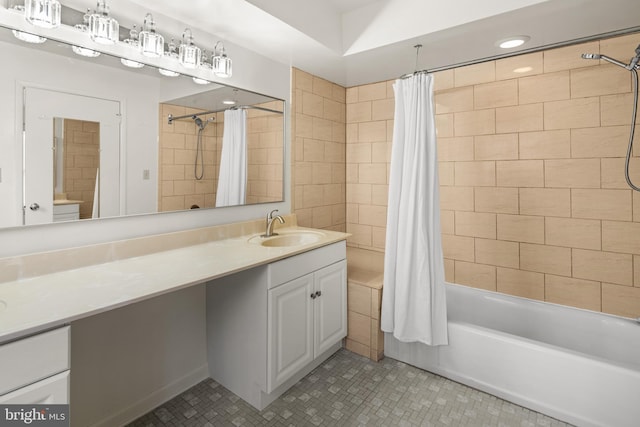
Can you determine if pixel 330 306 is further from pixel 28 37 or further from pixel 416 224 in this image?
pixel 28 37

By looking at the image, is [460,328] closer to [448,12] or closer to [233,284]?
[233,284]

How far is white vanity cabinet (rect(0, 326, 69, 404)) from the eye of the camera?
3.02 ft

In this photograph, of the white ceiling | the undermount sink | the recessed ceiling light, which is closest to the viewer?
the white ceiling

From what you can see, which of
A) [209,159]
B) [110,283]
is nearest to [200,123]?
[209,159]

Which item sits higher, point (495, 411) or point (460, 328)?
point (460, 328)

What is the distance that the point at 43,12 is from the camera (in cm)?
135

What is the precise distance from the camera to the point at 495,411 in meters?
1.86

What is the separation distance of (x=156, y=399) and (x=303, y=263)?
1124mm

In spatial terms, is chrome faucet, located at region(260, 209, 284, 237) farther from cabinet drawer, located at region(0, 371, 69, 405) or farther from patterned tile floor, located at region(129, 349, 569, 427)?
cabinet drawer, located at region(0, 371, 69, 405)

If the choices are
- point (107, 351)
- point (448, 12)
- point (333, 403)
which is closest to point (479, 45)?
point (448, 12)

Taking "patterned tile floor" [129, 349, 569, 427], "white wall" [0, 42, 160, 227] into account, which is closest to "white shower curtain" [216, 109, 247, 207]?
"white wall" [0, 42, 160, 227]

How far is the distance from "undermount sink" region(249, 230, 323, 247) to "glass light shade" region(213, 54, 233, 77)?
107cm

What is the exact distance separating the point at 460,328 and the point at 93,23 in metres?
2.56

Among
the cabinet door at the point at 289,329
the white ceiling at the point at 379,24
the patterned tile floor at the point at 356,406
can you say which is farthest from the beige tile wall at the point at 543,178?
the cabinet door at the point at 289,329
